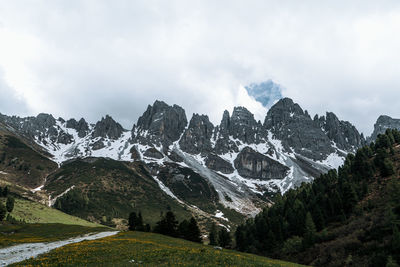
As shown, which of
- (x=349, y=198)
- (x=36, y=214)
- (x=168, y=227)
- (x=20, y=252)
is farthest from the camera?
(x=36, y=214)

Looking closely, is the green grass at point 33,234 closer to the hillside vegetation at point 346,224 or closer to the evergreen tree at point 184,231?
the evergreen tree at point 184,231

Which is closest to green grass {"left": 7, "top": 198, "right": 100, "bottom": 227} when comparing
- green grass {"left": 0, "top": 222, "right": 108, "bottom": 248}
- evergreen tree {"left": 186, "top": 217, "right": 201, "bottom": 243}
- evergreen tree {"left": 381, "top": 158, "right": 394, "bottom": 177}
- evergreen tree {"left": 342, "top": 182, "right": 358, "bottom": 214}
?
green grass {"left": 0, "top": 222, "right": 108, "bottom": 248}

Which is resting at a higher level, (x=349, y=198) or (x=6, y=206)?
(x=349, y=198)

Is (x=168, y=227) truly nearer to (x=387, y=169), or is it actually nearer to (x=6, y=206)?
(x=387, y=169)

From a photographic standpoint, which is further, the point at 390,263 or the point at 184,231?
the point at 184,231

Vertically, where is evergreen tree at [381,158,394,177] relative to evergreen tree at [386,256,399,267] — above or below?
above

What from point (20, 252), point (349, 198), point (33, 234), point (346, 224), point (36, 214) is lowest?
point (36, 214)

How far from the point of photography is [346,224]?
5669 cm

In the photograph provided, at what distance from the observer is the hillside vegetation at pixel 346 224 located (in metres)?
34.9

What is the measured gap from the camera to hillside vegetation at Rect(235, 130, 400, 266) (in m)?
34.9

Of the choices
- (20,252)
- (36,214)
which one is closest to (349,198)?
(20,252)

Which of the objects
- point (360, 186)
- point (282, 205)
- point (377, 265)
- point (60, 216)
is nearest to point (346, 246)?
point (377, 265)

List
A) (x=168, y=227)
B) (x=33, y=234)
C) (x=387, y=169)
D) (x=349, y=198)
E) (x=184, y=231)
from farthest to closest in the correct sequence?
(x=184, y=231) < (x=168, y=227) < (x=387, y=169) < (x=349, y=198) < (x=33, y=234)

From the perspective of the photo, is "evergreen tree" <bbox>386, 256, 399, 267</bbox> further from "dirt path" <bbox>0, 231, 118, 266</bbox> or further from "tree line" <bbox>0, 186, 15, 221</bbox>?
"tree line" <bbox>0, 186, 15, 221</bbox>
